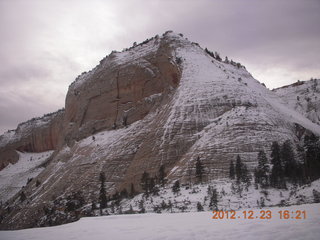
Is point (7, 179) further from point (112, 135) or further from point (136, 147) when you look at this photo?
point (136, 147)

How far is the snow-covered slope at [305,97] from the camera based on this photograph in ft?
272

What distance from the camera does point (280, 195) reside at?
32.8 m

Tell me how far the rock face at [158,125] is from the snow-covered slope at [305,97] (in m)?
13.5

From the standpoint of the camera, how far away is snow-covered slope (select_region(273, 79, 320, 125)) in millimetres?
82806

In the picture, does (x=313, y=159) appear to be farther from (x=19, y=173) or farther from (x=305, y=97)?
(x=19, y=173)

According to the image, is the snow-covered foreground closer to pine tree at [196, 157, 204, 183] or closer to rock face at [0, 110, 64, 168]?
pine tree at [196, 157, 204, 183]

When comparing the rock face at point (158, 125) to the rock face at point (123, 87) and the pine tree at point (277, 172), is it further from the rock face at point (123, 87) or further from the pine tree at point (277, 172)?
the pine tree at point (277, 172)

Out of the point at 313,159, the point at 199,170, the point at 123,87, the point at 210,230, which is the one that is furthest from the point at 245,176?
the point at 123,87

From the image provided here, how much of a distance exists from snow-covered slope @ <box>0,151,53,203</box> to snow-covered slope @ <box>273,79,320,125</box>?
73.6 metres

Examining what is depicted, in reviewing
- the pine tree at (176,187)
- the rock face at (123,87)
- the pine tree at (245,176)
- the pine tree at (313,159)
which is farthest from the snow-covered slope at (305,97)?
the pine tree at (176,187)

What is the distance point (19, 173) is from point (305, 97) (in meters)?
86.1

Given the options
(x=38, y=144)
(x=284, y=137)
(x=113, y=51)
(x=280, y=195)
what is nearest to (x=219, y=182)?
(x=280, y=195)

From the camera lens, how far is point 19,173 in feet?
346

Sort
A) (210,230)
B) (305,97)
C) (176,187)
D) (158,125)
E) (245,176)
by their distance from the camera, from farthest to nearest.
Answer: (305,97), (158,125), (176,187), (245,176), (210,230)
